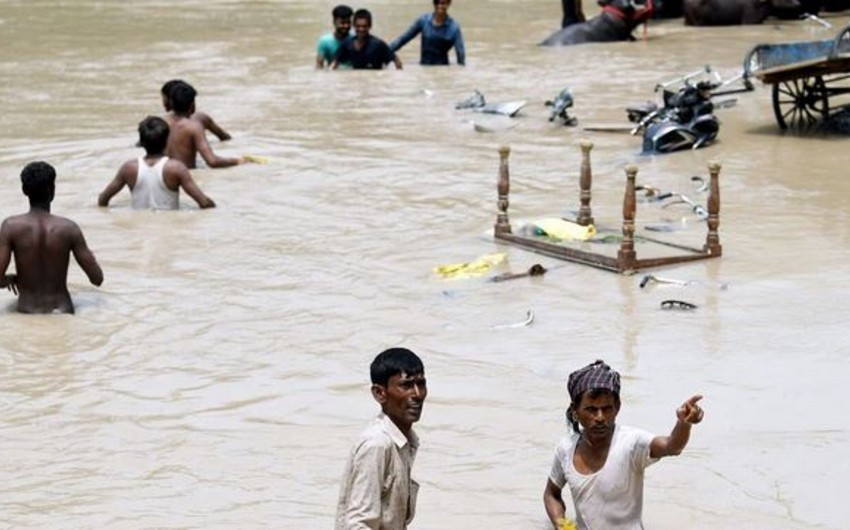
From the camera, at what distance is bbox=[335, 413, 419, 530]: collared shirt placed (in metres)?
4.57

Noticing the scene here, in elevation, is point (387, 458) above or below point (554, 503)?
above

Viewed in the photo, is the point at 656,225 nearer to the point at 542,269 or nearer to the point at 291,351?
the point at 542,269

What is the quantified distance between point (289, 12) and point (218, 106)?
1100 centimetres

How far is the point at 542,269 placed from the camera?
9.92 m

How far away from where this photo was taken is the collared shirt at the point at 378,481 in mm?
4570

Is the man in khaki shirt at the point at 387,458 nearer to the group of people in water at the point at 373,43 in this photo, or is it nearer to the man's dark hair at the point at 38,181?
the man's dark hair at the point at 38,181

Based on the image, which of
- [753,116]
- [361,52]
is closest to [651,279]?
[753,116]

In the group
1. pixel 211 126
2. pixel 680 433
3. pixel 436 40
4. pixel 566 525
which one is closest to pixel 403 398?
pixel 680 433

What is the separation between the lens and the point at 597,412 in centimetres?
538

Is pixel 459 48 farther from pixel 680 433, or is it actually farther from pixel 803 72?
pixel 680 433

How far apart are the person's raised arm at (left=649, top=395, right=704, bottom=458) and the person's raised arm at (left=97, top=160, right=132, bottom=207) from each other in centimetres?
734

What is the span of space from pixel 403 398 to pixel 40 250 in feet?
15.9

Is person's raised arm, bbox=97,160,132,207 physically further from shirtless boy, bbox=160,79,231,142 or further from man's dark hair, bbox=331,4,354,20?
man's dark hair, bbox=331,4,354,20

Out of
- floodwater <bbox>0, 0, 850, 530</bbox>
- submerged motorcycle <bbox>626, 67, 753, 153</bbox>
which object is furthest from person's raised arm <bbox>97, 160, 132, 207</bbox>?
submerged motorcycle <bbox>626, 67, 753, 153</bbox>
